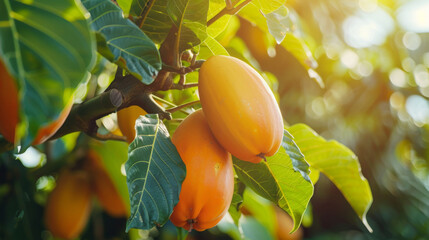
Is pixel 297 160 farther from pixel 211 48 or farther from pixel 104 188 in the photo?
pixel 104 188

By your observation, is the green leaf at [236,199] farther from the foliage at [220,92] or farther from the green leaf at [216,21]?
the green leaf at [216,21]

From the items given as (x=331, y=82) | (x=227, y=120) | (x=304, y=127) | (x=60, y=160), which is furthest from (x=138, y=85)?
(x=331, y=82)

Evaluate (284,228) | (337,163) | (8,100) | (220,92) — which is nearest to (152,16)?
(220,92)

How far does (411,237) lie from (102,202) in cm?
151

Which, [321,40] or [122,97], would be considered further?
[321,40]

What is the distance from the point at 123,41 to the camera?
536 mm

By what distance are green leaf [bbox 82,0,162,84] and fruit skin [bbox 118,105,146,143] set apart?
0.74 ft

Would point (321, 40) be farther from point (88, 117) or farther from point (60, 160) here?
point (88, 117)

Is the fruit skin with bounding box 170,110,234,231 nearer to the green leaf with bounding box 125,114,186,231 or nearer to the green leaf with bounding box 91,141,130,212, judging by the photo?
the green leaf with bounding box 125,114,186,231

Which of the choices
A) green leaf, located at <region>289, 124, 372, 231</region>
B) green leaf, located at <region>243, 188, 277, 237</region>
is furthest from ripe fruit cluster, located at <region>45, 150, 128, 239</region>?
green leaf, located at <region>289, 124, 372, 231</region>

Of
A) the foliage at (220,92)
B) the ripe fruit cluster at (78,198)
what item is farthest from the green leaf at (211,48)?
the ripe fruit cluster at (78,198)

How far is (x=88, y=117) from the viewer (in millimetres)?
677

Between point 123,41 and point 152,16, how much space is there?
0.49 ft

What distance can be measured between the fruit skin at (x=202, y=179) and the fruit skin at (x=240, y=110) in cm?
2
